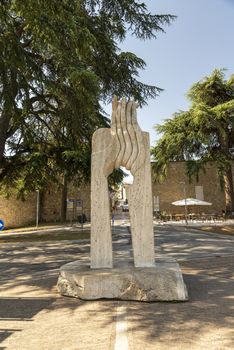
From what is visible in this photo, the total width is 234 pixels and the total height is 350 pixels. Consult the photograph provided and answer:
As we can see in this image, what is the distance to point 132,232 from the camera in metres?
7.21

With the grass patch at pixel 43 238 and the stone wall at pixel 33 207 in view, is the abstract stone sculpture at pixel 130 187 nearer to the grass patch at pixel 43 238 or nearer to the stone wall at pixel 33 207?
the grass patch at pixel 43 238

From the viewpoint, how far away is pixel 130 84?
17125mm

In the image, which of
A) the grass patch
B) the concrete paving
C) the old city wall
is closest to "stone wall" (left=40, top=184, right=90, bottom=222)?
the old city wall

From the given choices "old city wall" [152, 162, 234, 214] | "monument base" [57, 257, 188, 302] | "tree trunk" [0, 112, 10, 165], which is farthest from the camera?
"old city wall" [152, 162, 234, 214]

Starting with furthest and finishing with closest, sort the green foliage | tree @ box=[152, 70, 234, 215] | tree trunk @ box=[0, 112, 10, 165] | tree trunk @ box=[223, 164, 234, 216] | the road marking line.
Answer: tree trunk @ box=[223, 164, 234, 216] < tree @ box=[152, 70, 234, 215] < tree trunk @ box=[0, 112, 10, 165] < the green foliage < the road marking line

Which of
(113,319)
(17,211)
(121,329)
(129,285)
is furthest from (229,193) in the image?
(121,329)

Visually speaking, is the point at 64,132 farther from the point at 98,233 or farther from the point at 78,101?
the point at 98,233

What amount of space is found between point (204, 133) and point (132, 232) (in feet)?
76.5

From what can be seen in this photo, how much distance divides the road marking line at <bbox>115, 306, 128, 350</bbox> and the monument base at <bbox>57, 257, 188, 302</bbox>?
501 mm

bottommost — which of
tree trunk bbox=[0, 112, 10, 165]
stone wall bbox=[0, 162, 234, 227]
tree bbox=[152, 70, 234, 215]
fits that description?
stone wall bbox=[0, 162, 234, 227]

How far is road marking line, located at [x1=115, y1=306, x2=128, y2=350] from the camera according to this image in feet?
12.9

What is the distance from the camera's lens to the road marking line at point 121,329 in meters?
3.93

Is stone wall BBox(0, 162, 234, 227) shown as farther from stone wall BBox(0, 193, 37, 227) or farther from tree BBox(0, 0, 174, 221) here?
tree BBox(0, 0, 174, 221)

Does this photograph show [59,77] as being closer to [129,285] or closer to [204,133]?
[129,285]
